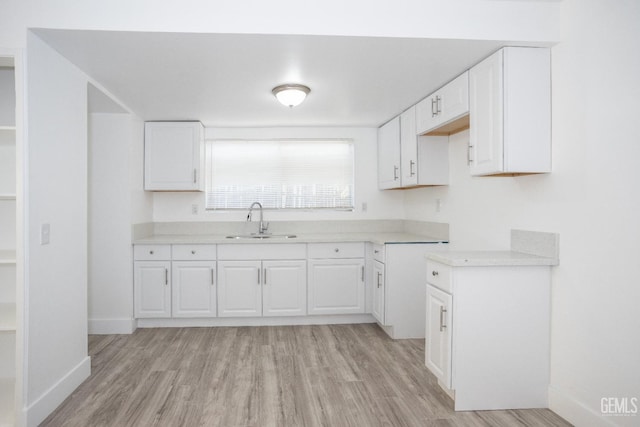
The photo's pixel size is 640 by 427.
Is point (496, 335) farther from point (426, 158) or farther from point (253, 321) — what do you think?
point (253, 321)

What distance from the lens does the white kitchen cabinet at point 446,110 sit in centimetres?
269

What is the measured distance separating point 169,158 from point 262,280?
5.21 ft

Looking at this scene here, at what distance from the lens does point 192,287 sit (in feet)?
12.5

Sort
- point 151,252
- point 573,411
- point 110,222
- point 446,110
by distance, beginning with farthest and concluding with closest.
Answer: point 151,252, point 110,222, point 446,110, point 573,411

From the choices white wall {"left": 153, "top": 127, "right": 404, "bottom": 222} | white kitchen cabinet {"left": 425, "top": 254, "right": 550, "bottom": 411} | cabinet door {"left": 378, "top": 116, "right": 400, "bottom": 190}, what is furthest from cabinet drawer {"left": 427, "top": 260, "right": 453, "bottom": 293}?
white wall {"left": 153, "top": 127, "right": 404, "bottom": 222}

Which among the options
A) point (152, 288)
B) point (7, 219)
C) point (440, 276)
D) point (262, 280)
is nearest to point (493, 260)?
point (440, 276)

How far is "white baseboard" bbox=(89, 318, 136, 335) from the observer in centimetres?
370

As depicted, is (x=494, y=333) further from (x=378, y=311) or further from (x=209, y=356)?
(x=209, y=356)

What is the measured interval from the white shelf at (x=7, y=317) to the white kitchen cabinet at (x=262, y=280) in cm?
171

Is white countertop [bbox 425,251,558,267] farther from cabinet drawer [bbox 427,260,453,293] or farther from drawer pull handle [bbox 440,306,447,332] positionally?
drawer pull handle [bbox 440,306,447,332]

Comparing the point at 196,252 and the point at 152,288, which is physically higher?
the point at 196,252

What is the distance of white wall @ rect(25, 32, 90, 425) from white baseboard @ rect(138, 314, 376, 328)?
1163 millimetres

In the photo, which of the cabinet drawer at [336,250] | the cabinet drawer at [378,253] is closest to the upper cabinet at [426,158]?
the cabinet drawer at [378,253]

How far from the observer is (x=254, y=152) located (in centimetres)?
452
